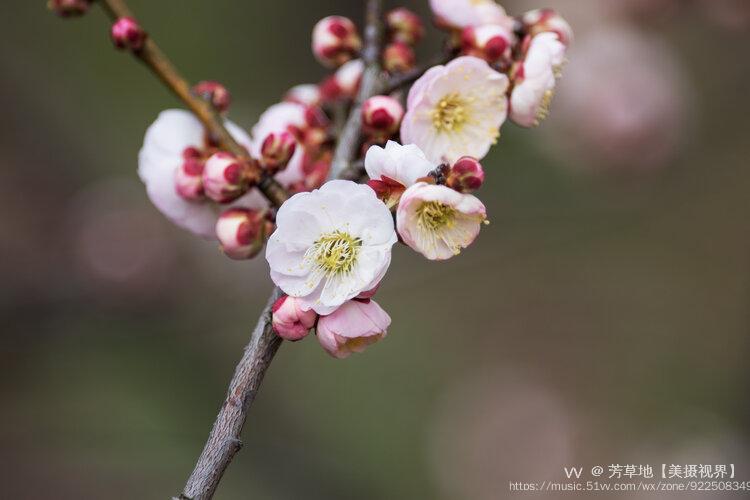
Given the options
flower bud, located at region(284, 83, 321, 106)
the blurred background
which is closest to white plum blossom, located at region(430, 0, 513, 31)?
flower bud, located at region(284, 83, 321, 106)

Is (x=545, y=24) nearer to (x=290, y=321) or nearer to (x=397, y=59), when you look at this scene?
(x=397, y=59)

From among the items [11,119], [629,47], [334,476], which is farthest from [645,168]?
[11,119]

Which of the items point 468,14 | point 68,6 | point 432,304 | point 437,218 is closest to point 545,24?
point 468,14

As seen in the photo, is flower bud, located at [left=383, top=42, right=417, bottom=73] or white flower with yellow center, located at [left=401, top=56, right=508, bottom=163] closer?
white flower with yellow center, located at [left=401, top=56, right=508, bottom=163]

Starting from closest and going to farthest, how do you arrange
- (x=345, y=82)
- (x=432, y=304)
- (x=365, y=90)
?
1. (x=365, y=90)
2. (x=345, y=82)
3. (x=432, y=304)

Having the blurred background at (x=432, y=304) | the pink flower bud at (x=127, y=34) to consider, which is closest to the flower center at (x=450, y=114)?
the pink flower bud at (x=127, y=34)

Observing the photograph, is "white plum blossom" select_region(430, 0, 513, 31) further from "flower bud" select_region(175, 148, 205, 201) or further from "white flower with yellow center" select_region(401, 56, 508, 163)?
"flower bud" select_region(175, 148, 205, 201)
